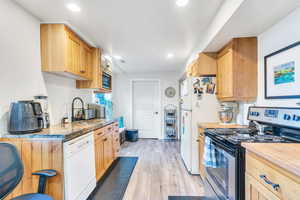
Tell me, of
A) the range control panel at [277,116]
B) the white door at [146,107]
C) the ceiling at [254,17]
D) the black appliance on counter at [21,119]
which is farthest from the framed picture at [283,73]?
the white door at [146,107]

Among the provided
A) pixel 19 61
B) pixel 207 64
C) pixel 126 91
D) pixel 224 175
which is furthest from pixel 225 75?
pixel 126 91

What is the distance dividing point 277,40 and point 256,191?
1623 millimetres

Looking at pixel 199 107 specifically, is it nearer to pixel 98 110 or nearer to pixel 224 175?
pixel 224 175

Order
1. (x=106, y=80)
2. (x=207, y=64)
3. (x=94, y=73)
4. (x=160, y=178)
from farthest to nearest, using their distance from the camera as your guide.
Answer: (x=106, y=80), (x=94, y=73), (x=207, y=64), (x=160, y=178)

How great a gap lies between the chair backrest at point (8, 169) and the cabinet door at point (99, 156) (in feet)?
3.61

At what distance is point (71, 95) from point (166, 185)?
223 centimetres

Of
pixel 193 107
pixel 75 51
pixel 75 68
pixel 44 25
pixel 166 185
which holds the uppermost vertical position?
pixel 44 25

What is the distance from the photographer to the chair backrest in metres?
1.13

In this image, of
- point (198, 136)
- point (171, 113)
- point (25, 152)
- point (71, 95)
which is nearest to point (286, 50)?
point (198, 136)

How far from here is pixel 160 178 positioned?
2570 millimetres

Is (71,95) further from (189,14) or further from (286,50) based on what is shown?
(286,50)

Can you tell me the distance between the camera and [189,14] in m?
1.88

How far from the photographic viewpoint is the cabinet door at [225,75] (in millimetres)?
2189

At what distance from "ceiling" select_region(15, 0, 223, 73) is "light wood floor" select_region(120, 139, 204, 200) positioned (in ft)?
7.78
